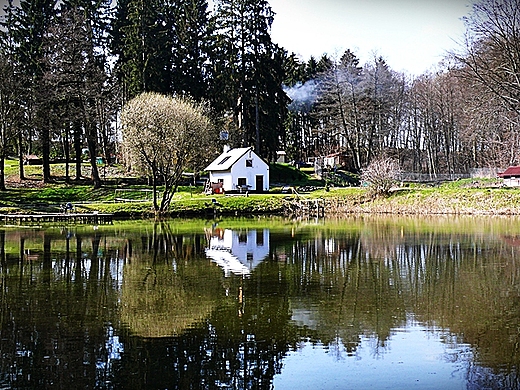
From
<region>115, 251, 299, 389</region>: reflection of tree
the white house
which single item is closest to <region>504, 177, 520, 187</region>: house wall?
the white house

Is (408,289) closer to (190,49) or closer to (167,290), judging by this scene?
(167,290)

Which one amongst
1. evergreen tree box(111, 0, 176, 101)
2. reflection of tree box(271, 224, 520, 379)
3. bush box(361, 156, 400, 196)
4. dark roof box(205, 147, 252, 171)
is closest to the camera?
reflection of tree box(271, 224, 520, 379)

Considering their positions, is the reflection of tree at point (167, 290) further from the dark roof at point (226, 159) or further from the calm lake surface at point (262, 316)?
the dark roof at point (226, 159)

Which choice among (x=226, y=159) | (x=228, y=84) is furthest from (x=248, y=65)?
(x=226, y=159)

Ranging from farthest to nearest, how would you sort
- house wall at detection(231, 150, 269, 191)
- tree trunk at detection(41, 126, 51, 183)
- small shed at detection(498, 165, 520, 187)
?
house wall at detection(231, 150, 269, 191), small shed at detection(498, 165, 520, 187), tree trunk at detection(41, 126, 51, 183)

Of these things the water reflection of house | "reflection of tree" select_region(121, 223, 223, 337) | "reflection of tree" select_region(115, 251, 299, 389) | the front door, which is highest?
the front door

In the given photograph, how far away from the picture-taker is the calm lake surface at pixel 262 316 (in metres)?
8.27

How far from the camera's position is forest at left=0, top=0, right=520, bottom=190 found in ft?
114

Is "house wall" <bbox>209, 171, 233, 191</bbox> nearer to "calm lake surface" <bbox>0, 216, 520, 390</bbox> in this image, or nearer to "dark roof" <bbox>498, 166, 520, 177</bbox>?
"dark roof" <bbox>498, 166, 520, 177</bbox>

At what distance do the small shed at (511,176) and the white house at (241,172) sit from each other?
17846 mm

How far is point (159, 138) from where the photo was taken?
36.5 m

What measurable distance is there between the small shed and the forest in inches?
65.7

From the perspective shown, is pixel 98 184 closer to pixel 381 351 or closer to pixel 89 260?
pixel 89 260

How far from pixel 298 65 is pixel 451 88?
2086 cm
